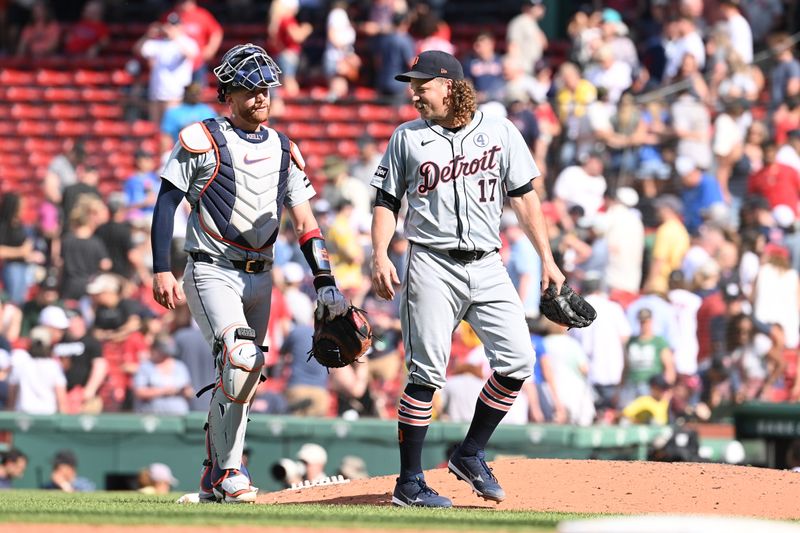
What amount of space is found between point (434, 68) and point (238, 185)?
3.66 feet

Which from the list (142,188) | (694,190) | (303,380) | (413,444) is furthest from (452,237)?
(142,188)

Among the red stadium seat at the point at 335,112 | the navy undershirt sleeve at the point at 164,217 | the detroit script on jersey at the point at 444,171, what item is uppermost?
the red stadium seat at the point at 335,112

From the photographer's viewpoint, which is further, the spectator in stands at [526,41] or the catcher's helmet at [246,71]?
the spectator in stands at [526,41]

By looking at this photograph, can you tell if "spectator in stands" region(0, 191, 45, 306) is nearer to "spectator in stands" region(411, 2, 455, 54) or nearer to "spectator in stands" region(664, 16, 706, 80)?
"spectator in stands" region(411, 2, 455, 54)

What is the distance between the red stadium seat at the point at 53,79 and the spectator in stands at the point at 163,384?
833cm

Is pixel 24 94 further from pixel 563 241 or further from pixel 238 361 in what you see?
pixel 238 361

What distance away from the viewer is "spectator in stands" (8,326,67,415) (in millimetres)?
13578

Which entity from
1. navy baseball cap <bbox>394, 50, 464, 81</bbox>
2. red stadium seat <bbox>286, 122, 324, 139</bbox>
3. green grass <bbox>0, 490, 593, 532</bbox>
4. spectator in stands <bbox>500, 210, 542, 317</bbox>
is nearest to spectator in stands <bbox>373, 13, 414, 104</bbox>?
red stadium seat <bbox>286, 122, 324, 139</bbox>

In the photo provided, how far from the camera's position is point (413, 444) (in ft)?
24.3

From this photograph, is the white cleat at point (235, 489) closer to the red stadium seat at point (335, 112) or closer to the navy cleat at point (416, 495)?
the navy cleat at point (416, 495)

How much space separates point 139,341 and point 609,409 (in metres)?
4.36

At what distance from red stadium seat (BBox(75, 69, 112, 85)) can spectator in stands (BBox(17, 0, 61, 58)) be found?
1040 mm

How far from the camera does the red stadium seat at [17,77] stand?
20797 millimetres

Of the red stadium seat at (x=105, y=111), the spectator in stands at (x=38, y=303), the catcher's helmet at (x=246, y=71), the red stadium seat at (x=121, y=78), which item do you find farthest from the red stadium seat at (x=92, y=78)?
the catcher's helmet at (x=246, y=71)
